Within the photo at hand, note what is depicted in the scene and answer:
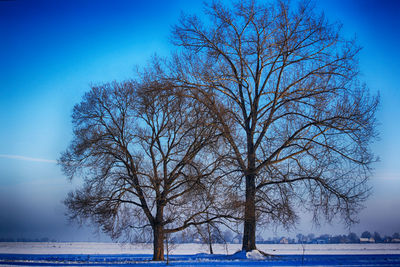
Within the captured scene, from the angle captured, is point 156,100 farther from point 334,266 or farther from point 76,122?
point 334,266

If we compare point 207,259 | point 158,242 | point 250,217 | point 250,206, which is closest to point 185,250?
point 158,242

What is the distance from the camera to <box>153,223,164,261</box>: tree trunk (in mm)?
18766

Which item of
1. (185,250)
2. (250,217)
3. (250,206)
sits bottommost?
(185,250)

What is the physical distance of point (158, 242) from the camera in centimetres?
1889

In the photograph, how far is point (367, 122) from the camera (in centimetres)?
1686

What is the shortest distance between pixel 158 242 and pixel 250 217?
522 cm

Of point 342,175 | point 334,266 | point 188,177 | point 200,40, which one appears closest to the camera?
point 334,266

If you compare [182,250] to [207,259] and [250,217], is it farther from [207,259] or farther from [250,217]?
[250,217]

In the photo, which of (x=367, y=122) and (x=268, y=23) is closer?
(x=367, y=122)

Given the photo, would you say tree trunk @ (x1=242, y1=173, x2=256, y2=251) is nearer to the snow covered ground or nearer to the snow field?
the snow field

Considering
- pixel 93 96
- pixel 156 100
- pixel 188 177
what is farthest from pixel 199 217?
pixel 93 96

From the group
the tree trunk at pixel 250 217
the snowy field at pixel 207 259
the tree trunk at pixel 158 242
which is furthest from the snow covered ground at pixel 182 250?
the tree trunk at pixel 250 217

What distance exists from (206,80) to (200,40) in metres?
2.67

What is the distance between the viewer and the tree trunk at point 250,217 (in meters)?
16.9
